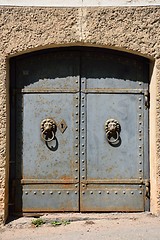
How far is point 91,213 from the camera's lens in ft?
13.2

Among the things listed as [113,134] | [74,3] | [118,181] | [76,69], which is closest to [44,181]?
[118,181]

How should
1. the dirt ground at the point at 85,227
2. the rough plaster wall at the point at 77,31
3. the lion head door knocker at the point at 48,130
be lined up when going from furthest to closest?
1. the lion head door knocker at the point at 48,130
2. the rough plaster wall at the point at 77,31
3. the dirt ground at the point at 85,227

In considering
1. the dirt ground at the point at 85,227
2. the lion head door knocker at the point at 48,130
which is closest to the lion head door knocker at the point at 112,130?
the lion head door knocker at the point at 48,130

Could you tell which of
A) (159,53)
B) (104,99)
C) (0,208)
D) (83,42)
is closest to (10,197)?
(0,208)

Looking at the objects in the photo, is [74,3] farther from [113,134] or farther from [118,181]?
[118,181]

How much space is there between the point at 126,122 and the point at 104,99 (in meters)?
0.36

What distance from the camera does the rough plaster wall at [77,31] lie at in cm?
382

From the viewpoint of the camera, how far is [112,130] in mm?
3973

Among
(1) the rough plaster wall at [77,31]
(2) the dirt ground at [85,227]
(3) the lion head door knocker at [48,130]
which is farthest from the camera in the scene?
(3) the lion head door knocker at [48,130]

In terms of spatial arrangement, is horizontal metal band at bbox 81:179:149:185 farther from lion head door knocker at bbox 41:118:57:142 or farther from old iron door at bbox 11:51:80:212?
lion head door knocker at bbox 41:118:57:142

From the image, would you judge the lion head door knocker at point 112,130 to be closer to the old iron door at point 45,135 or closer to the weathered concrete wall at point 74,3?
the old iron door at point 45,135

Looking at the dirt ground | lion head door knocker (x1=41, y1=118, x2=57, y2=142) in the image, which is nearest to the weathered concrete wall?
lion head door knocker (x1=41, y1=118, x2=57, y2=142)

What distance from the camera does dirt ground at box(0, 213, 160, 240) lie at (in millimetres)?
3445

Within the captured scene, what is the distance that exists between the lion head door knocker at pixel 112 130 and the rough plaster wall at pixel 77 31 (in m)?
0.45
